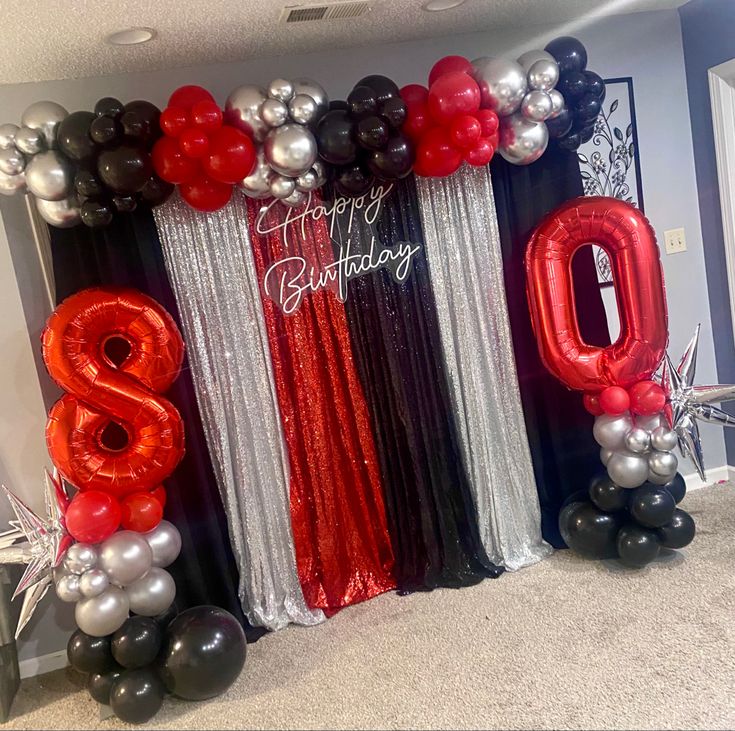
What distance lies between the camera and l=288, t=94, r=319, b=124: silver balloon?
2.34 meters

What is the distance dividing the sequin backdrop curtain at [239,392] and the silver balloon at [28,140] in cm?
45

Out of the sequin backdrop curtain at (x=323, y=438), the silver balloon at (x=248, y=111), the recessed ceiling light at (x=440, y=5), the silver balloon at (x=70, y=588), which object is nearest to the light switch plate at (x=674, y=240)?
the recessed ceiling light at (x=440, y=5)

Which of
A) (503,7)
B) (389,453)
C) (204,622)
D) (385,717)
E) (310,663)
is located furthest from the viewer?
(389,453)

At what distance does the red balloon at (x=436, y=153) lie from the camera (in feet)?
8.07

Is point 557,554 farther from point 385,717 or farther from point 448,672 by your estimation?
point 385,717

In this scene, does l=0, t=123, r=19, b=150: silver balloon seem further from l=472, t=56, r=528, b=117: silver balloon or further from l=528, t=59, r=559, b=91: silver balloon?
l=528, t=59, r=559, b=91: silver balloon

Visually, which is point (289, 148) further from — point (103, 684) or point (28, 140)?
point (103, 684)

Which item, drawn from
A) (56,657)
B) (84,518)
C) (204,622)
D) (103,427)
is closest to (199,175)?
(103,427)

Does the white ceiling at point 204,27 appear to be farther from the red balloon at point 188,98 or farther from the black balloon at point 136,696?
the black balloon at point 136,696

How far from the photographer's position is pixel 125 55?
8.09 ft

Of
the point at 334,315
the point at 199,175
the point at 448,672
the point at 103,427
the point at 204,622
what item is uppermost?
the point at 199,175

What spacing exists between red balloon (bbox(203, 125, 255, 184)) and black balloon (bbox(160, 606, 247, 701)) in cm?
144

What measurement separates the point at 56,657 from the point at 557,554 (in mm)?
2018

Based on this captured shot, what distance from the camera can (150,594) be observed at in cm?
235
